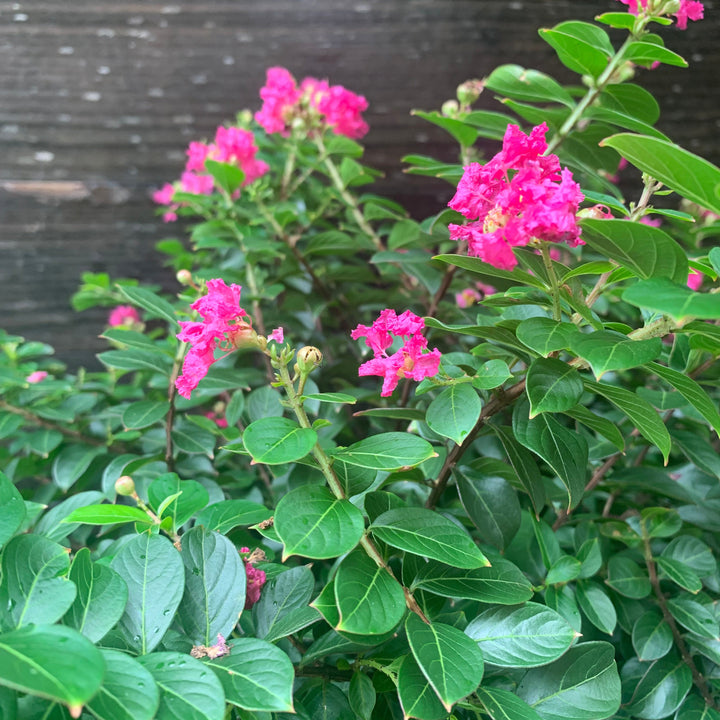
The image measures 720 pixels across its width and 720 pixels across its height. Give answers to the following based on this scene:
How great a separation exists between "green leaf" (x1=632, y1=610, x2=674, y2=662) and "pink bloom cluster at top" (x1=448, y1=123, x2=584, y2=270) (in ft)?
1.38

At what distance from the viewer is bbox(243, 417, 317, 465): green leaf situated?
0.44 metres

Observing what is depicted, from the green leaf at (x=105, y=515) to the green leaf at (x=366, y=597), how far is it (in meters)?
0.18

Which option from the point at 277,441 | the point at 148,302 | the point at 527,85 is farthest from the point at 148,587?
the point at 527,85

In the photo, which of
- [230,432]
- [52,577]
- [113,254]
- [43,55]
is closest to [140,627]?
[52,577]

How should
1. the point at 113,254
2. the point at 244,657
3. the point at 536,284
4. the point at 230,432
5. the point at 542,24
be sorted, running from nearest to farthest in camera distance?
the point at 244,657 < the point at 536,284 < the point at 230,432 < the point at 542,24 < the point at 113,254

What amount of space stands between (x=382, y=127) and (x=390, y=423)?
2.94ft

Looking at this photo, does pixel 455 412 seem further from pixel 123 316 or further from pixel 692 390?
pixel 123 316

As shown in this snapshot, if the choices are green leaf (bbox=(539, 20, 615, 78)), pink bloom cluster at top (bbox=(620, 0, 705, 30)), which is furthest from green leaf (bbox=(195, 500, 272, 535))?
pink bloom cluster at top (bbox=(620, 0, 705, 30))

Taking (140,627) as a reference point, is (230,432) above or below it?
below

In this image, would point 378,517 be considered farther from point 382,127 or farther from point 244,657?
point 382,127

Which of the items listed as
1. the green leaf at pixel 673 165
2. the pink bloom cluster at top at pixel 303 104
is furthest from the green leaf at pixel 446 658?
the pink bloom cluster at top at pixel 303 104

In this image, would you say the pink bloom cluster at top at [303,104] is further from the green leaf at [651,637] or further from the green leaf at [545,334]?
the green leaf at [651,637]

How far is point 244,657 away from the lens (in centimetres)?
41

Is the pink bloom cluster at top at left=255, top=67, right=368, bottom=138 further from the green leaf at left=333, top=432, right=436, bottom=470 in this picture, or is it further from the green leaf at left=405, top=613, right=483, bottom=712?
the green leaf at left=405, top=613, right=483, bottom=712
